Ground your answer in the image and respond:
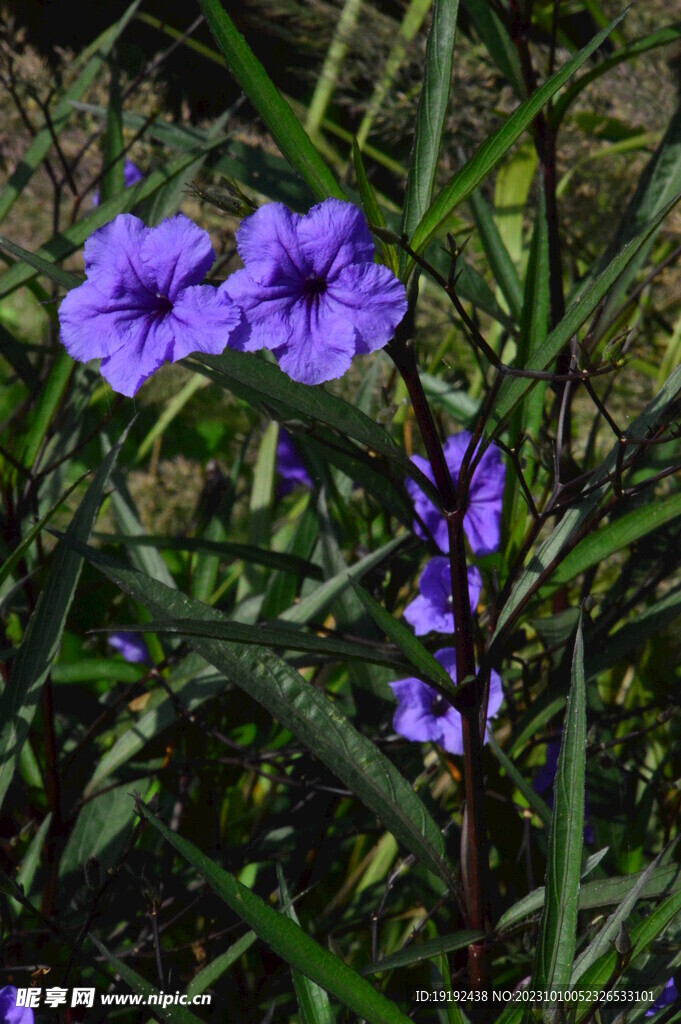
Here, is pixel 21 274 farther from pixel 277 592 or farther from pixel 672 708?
pixel 672 708

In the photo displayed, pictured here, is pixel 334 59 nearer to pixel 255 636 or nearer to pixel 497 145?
pixel 497 145

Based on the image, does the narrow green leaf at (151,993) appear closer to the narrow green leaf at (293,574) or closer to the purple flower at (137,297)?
the purple flower at (137,297)

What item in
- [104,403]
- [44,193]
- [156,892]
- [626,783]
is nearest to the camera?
[156,892]

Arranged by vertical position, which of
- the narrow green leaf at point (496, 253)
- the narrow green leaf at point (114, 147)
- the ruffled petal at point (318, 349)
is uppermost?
the narrow green leaf at point (114, 147)

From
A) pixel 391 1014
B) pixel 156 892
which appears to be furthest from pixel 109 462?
pixel 391 1014

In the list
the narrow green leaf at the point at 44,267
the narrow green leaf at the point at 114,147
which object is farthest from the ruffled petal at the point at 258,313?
the narrow green leaf at the point at 114,147

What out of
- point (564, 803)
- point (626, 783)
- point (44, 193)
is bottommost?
point (564, 803)

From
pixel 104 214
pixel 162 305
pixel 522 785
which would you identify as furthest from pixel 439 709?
pixel 104 214
